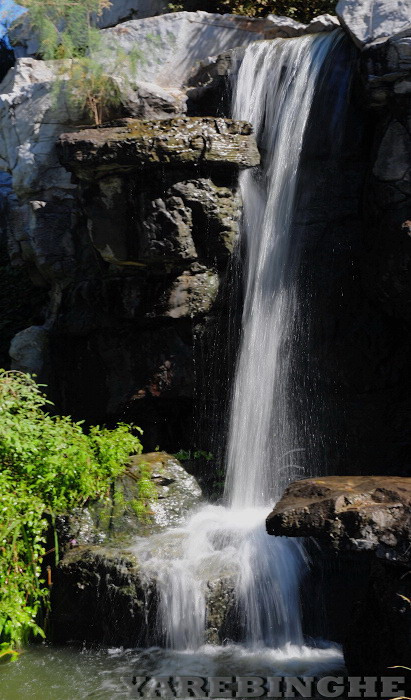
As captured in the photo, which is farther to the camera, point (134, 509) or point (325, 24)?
point (325, 24)

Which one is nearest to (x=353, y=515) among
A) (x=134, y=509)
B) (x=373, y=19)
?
(x=134, y=509)

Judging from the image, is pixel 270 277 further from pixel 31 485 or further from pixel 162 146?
pixel 31 485

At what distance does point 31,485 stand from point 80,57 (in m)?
6.05

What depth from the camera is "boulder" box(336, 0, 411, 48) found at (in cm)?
731

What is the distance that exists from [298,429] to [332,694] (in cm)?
340

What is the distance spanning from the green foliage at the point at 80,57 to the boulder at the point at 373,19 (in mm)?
2729

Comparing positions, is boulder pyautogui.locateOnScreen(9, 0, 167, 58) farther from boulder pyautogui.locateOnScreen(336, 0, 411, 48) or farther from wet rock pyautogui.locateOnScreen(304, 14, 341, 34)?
boulder pyautogui.locateOnScreen(336, 0, 411, 48)

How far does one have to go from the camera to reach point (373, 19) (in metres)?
7.43

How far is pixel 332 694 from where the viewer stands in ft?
14.7

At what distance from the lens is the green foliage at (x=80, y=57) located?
888 centimetres

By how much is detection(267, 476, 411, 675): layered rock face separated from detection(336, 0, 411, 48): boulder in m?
4.62

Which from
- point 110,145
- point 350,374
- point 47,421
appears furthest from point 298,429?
point 110,145

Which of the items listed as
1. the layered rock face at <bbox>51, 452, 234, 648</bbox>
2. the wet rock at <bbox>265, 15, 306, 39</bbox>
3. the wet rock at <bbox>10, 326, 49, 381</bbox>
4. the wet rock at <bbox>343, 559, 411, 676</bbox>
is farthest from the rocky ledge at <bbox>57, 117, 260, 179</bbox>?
the wet rock at <bbox>343, 559, 411, 676</bbox>

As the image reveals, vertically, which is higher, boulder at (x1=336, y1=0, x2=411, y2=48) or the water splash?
boulder at (x1=336, y1=0, x2=411, y2=48)
